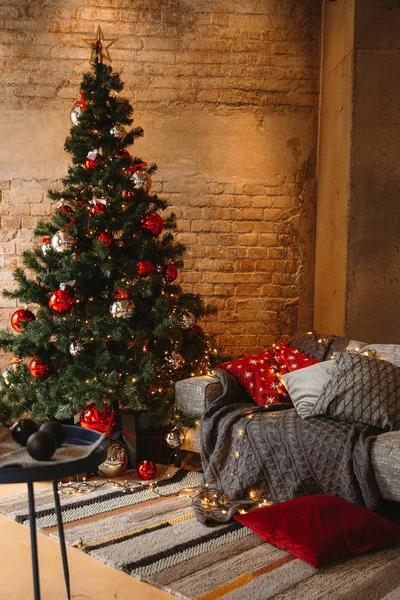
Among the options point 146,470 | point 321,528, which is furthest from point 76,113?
point 321,528

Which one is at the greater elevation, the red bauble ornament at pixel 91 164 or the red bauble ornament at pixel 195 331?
the red bauble ornament at pixel 91 164

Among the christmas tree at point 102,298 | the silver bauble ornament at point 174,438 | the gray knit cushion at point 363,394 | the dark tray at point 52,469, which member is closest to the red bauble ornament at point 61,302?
the christmas tree at point 102,298

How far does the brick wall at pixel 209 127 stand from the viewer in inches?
183

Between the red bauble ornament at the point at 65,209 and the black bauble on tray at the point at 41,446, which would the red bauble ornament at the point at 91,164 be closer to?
the red bauble ornament at the point at 65,209

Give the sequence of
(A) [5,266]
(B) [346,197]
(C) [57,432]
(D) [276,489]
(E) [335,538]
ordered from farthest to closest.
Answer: (A) [5,266], (B) [346,197], (D) [276,489], (E) [335,538], (C) [57,432]

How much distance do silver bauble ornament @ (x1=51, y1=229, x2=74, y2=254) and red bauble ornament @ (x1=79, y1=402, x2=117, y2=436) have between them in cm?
87

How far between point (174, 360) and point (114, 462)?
64 cm

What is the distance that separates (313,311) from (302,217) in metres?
0.72

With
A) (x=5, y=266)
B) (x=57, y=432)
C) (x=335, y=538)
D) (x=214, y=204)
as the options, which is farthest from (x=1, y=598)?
(x=214, y=204)

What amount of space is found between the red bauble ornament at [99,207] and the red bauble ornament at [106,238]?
13 centimetres

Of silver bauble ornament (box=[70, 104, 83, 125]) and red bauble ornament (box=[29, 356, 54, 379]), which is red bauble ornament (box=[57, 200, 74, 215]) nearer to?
silver bauble ornament (box=[70, 104, 83, 125])

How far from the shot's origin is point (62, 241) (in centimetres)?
359

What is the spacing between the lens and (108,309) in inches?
143

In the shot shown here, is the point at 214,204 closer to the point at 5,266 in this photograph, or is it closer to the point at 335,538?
the point at 5,266
